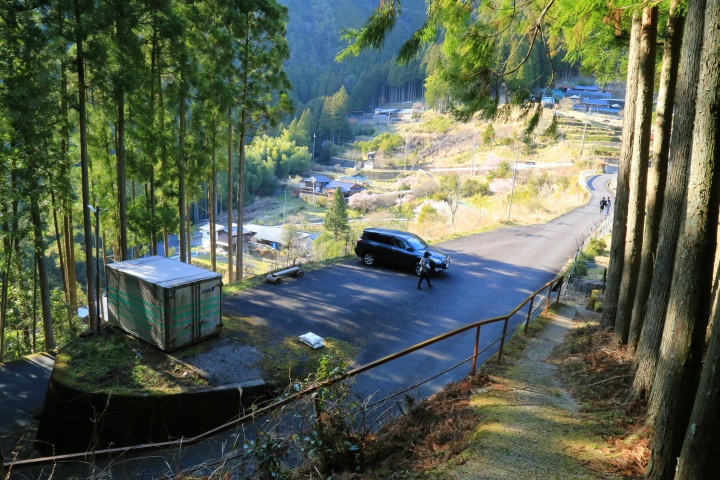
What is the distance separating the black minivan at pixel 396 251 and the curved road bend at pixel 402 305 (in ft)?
1.25

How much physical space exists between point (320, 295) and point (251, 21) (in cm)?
1025

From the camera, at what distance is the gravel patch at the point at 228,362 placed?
9211 mm

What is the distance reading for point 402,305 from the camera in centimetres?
1339

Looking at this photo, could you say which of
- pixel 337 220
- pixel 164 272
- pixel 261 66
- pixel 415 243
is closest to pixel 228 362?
pixel 164 272

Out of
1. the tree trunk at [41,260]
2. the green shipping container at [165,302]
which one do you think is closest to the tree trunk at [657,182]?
the green shipping container at [165,302]

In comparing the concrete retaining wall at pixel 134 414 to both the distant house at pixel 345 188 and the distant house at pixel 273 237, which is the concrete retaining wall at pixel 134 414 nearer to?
the distant house at pixel 273 237

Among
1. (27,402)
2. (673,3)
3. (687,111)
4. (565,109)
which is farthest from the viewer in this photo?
(565,109)

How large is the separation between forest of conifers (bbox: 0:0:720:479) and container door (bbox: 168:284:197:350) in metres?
5.54

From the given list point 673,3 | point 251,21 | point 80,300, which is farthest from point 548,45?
point 80,300

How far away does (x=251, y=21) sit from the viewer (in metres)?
16.8

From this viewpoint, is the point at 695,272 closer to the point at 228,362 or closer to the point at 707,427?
the point at 707,427

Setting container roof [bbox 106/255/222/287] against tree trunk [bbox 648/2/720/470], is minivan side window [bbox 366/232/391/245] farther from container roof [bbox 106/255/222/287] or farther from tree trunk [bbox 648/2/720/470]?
tree trunk [bbox 648/2/720/470]

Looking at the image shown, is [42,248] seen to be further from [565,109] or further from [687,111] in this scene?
[565,109]

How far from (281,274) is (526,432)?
1158 cm
